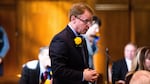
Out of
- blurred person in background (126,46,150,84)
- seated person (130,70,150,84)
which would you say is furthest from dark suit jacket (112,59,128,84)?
seated person (130,70,150,84)

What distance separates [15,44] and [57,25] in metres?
0.76

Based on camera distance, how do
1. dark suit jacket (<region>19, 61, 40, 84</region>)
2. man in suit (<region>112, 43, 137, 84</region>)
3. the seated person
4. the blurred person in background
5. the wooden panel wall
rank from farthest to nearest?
the wooden panel wall, man in suit (<region>112, 43, 137, 84</region>), dark suit jacket (<region>19, 61, 40, 84</region>), the blurred person in background, the seated person

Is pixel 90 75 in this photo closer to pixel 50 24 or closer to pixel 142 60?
pixel 142 60

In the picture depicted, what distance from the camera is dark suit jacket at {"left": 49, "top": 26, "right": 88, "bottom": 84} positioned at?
9.13 ft

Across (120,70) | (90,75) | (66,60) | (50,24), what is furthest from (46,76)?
(50,24)

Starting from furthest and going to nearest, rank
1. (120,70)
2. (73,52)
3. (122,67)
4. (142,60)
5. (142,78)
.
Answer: (122,67) < (120,70) < (142,60) < (73,52) < (142,78)

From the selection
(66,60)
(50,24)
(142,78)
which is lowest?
(142,78)

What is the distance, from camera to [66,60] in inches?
111

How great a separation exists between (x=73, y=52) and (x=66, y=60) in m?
0.08

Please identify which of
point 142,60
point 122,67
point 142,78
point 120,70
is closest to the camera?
point 142,78

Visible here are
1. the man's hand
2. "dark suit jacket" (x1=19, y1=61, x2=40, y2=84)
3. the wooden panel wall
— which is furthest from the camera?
the wooden panel wall

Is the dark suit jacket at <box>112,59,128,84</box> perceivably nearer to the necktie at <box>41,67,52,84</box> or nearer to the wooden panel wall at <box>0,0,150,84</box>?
the necktie at <box>41,67,52,84</box>

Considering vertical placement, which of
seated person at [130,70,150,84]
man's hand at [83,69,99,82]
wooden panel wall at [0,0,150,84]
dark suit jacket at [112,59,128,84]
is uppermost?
wooden panel wall at [0,0,150,84]

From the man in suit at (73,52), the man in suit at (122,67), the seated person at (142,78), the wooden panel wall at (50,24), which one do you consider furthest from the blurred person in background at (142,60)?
the wooden panel wall at (50,24)
